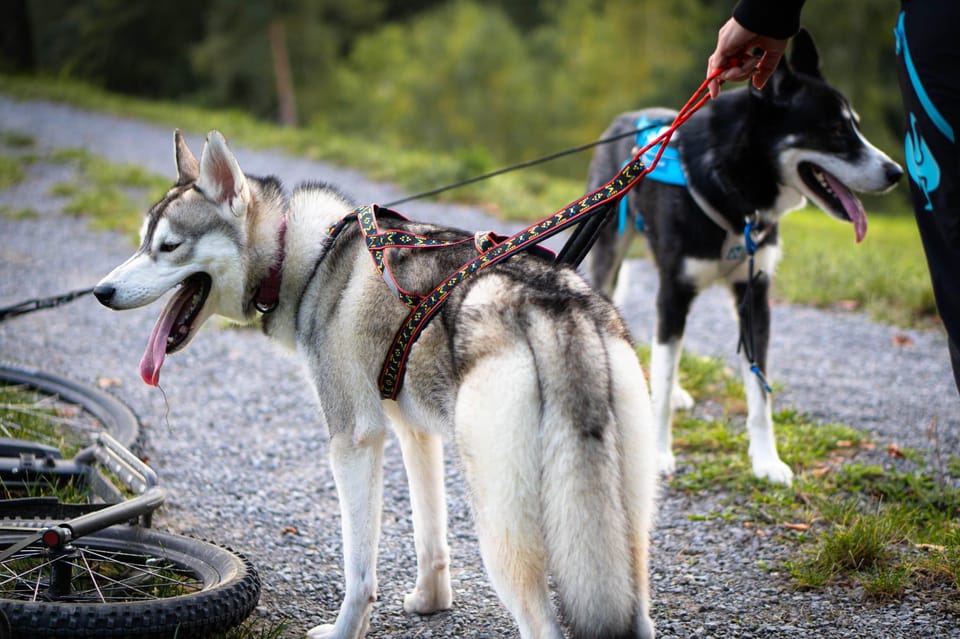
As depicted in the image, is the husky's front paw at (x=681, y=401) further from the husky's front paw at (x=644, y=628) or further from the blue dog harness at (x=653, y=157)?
the husky's front paw at (x=644, y=628)

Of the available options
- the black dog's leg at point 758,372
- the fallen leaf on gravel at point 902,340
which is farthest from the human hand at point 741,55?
the fallen leaf on gravel at point 902,340

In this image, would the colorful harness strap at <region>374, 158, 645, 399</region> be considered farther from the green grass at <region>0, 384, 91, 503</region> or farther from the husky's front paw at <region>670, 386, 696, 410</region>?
the husky's front paw at <region>670, 386, 696, 410</region>

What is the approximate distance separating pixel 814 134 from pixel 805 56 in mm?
389

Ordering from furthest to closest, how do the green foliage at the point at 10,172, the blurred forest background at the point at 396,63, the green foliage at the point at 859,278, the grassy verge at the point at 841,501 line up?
the blurred forest background at the point at 396,63
the green foliage at the point at 10,172
the green foliage at the point at 859,278
the grassy verge at the point at 841,501

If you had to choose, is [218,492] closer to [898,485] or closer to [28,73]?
[898,485]

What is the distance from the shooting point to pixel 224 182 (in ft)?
9.96

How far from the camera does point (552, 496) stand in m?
2.29

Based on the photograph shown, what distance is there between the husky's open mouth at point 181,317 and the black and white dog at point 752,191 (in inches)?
85.6

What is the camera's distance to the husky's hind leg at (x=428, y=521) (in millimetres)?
3195

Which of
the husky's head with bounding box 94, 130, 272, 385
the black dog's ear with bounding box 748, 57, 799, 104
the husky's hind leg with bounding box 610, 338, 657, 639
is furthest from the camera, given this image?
the black dog's ear with bounding box 748, 57, 799, 104

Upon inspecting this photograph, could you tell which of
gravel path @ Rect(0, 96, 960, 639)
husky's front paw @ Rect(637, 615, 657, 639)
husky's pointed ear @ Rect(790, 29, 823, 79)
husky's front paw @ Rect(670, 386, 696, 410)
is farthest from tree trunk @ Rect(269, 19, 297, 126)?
husky's front paw @ Rect(637, 615, 657, 639)

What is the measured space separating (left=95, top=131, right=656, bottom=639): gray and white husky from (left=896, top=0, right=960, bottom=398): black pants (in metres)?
0.84

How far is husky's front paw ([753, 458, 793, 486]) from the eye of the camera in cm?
409

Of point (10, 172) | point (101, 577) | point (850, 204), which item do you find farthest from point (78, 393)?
point (10, 172)
